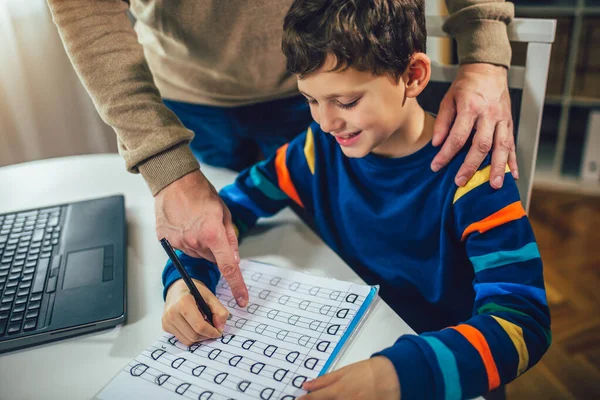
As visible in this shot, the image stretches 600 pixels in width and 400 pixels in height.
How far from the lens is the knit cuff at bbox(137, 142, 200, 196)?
77cm

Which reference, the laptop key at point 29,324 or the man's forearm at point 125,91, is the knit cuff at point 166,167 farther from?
the laptop key at point 29,324

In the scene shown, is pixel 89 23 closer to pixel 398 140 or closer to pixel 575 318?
pixel 398 140

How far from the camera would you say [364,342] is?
1.98 ft

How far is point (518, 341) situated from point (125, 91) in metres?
0.65

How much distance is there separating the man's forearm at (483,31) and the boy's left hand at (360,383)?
508 mm

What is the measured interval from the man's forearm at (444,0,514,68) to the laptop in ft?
2.04

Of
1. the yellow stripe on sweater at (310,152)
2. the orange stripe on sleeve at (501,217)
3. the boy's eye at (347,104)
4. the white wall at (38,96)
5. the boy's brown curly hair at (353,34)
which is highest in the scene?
the boy's brown curly hair at (353,34)

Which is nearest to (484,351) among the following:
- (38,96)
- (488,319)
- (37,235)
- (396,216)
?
(488,319)

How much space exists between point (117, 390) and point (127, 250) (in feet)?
1.03

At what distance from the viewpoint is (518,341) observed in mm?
567

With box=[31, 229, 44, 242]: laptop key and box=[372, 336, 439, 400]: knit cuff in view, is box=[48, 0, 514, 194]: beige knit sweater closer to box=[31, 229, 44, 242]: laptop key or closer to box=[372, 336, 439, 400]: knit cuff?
box=[31, 229, 44, 242]: laptop key

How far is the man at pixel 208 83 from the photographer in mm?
735

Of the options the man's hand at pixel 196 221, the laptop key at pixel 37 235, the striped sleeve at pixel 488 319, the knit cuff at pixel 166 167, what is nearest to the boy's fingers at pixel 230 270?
the man's hand at pixel 196 221

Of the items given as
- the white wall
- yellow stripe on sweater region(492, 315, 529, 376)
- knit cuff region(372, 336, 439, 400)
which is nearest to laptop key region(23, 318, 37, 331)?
knit cuff region(372, 336, 439, 400)
